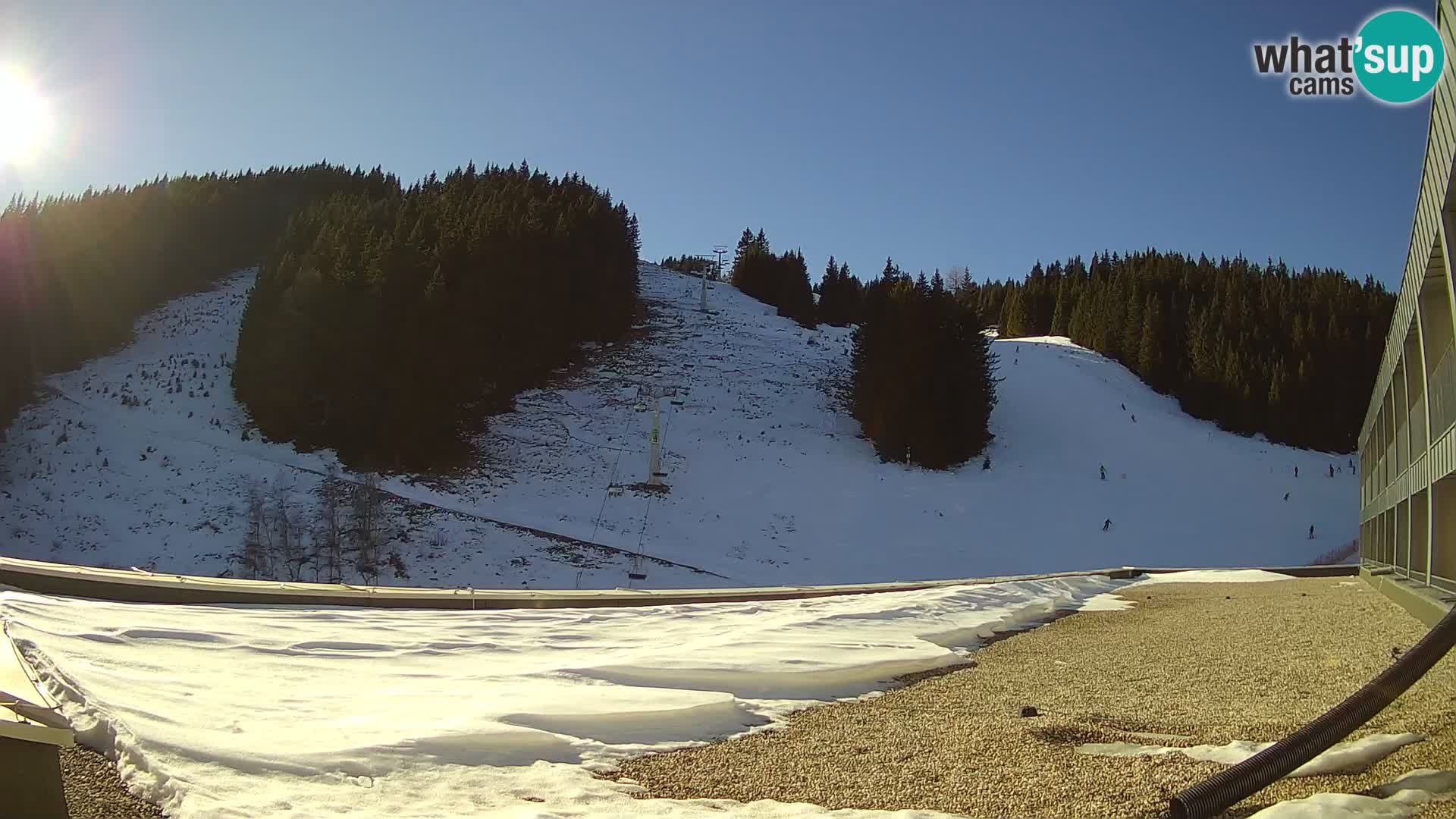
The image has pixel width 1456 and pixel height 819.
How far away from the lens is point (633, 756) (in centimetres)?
446

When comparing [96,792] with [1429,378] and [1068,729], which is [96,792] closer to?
[1068,729]

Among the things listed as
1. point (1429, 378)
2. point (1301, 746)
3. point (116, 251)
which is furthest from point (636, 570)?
point (116, 251)

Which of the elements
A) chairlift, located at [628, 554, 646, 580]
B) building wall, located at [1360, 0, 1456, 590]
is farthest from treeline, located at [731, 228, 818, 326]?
building wall, located at [1360, 0, 1456, 590]

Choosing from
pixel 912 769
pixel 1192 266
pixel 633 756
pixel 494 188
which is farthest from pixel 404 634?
pixel 1192 266

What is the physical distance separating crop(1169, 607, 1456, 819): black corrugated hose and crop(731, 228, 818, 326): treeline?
180 feet

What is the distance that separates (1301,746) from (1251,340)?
164 feet

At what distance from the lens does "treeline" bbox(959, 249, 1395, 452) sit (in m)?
42.4

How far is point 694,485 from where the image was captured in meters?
31.0

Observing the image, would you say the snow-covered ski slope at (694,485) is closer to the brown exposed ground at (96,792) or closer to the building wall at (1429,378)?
the building wall at (1429,378)

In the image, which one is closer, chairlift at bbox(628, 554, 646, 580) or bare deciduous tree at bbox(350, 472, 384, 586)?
chairlift at bbox(628, 554, 646, 580)

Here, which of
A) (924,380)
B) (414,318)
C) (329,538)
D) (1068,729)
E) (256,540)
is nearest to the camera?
(1068,729)

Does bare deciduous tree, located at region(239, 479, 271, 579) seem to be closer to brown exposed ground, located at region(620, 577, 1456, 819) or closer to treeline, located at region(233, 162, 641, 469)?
treeline, located at region(233, 162, 641, 469)

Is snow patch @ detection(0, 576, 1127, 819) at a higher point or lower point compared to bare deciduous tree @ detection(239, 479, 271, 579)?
higher

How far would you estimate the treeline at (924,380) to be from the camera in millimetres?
34625
